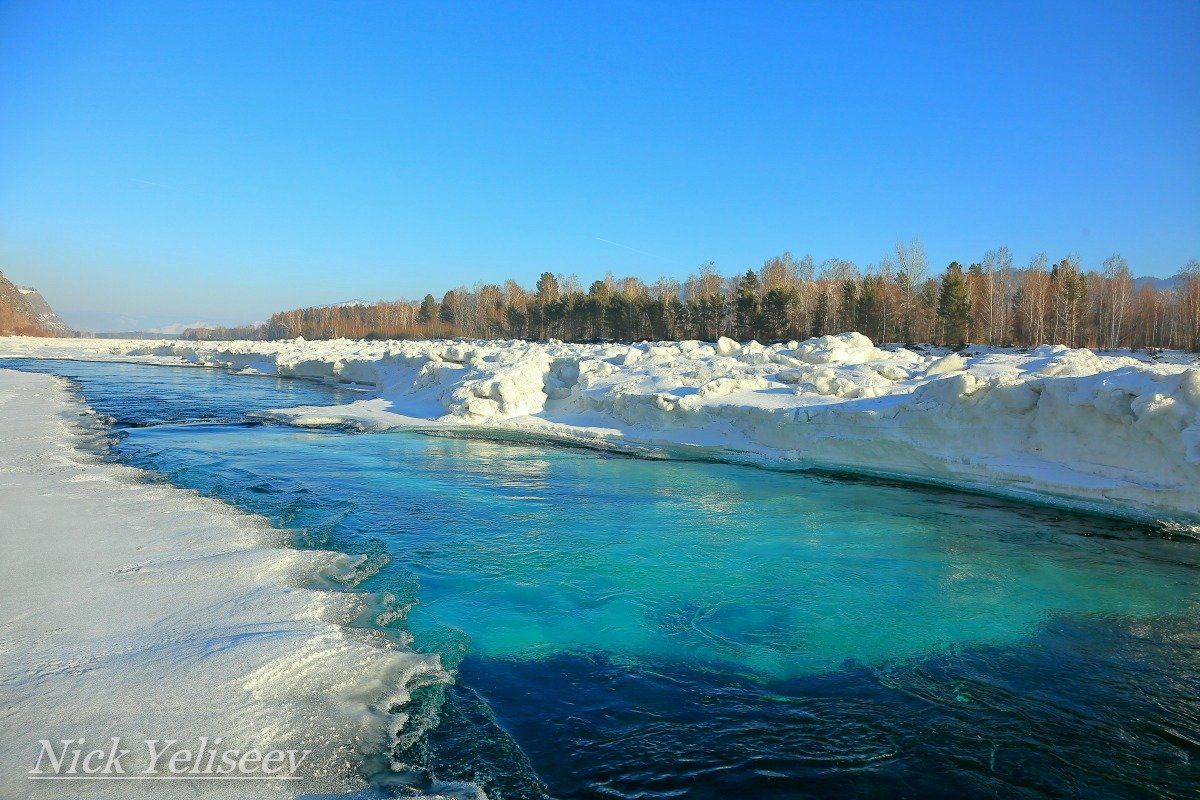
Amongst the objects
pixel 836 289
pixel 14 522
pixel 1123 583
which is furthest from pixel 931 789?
pixel 836 289

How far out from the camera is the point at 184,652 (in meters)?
4.25

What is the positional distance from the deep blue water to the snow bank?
43cm

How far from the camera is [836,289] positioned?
49250 millimetres

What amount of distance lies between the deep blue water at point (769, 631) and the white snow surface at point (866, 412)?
0.78 m

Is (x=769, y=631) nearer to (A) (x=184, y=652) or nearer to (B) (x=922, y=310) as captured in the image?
(A) (x=184, y=652)

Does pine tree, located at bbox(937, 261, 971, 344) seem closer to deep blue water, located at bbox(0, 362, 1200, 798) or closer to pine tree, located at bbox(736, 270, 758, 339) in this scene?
pine tree, located at bbox(736, 270, 758, 339)

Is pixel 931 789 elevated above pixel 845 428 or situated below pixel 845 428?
below

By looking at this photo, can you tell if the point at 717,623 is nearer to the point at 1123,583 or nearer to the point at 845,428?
the point at 1123,583

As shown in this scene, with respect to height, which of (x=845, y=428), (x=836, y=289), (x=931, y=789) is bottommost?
(x=931, y=789)

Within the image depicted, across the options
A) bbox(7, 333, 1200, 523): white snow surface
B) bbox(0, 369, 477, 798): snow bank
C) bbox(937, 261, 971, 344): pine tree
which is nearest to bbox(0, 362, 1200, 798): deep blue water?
bbox(0, 369, 477, 798): snow bank

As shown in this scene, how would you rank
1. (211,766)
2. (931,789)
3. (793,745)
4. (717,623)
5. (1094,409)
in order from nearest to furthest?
(211,766) → (931,789) → (793,745) → (717,623) → (1094,409)

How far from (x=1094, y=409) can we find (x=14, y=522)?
13.5 meters

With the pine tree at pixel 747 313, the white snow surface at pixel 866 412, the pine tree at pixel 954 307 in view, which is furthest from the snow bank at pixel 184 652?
the pine tree at pixel 747 313

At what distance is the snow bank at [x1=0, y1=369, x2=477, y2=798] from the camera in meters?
3.42
